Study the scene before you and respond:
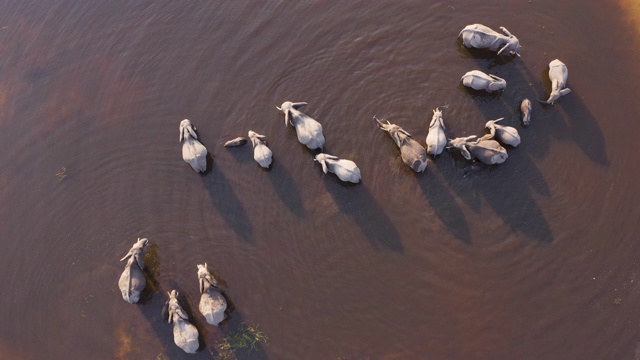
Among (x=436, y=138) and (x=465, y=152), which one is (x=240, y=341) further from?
(x=465, y=152)

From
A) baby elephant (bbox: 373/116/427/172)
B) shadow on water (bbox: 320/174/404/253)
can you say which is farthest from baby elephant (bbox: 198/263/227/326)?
baby elephant (bbox: 373/116/427/172)

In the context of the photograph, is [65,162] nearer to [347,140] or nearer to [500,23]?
[347,140]

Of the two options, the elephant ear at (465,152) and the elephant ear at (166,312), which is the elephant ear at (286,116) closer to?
the elephant ear at (465,152)

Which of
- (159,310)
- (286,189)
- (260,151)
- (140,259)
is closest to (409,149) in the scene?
(286,189)

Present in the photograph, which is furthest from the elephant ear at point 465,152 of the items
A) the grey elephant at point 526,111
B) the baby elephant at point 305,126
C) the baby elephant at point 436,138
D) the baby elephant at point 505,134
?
the baby elephant at point 305,126

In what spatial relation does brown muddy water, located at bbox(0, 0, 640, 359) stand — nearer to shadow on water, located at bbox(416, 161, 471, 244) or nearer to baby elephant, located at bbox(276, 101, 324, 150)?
shadow on water, located at bbox(416, 161, 471, 244)
